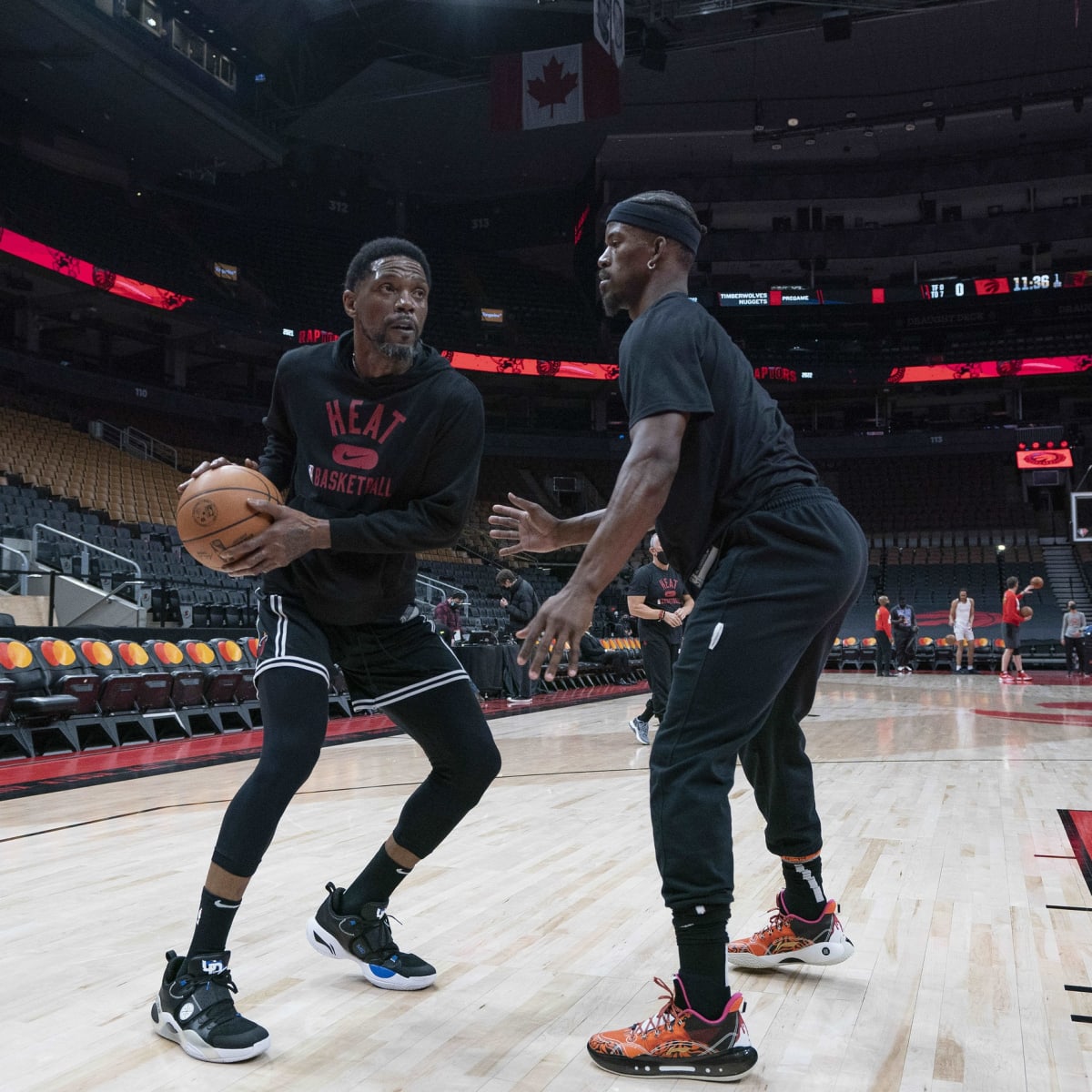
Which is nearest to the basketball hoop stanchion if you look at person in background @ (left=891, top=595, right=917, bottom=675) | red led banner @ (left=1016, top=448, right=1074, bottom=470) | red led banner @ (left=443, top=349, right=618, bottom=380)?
red led banner @ (left=1016, top=448, right=1074, bottom=470)

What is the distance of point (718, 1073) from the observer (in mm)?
1977

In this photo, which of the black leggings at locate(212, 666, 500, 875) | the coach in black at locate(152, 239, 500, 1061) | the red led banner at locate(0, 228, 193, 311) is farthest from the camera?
the red led banner at locate(0, 228, 193, 311)

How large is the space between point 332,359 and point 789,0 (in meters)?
21.4

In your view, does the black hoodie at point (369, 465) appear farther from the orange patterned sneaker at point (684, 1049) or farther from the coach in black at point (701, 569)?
the orange patterned sneaker at point (684, 1049)

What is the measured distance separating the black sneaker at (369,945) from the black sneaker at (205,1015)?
40cm

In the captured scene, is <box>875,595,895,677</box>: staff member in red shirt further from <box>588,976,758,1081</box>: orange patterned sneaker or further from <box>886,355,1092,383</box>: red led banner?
<box>588,976,758,1081</box>: orange patterned sneaker

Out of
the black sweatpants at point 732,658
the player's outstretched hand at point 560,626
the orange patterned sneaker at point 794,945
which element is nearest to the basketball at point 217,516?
the player's outstretched hand at point 560,626

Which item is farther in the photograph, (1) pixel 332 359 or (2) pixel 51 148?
(2) pixel 51 148

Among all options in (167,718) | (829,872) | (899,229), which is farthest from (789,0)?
(829,872)

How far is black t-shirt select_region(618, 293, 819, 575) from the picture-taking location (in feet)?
6.71

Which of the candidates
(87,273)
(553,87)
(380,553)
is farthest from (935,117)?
(380,553)

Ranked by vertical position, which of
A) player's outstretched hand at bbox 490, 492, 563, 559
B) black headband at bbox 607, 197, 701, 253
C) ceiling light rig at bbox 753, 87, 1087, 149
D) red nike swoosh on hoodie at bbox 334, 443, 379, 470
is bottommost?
player's outstretched hand at bbox 490, 492, 563, 559

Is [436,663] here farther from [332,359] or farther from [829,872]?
[829,872]

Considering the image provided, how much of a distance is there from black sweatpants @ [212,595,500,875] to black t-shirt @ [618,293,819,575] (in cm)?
73
